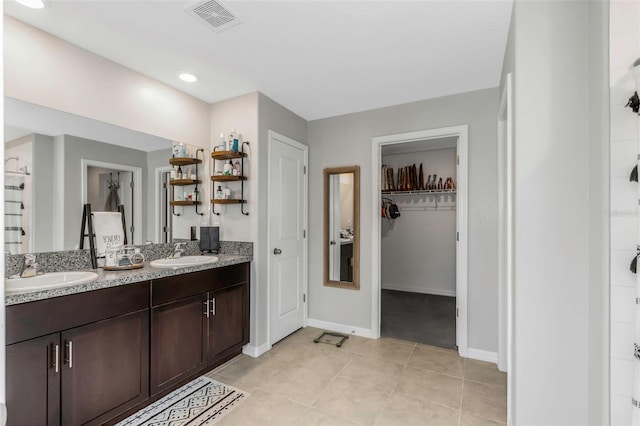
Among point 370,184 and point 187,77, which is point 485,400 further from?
point 187,77

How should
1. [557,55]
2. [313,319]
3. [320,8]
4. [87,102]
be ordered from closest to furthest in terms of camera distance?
[557,55] → [320,8] → [87,102] → [313,319]

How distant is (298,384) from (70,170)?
7.46ft

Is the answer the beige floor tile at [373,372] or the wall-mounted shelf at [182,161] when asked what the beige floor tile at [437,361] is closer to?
the beige floor tile at [373,372]

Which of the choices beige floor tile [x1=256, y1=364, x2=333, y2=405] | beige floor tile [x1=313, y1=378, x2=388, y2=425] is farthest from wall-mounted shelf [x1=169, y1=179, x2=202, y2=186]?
beige floor tile [x1=313, y1=378, x2=388, y2=425]

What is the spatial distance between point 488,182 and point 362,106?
1.45 m

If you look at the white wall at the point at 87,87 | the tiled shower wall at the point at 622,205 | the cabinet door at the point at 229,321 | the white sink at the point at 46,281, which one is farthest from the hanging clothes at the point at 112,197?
the tiled shower wall at the point at 622,205

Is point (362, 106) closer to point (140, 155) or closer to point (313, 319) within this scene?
point (140, 155)

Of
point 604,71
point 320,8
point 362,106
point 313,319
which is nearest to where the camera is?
point 604,71

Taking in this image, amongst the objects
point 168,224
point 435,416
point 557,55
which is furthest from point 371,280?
point 557,55

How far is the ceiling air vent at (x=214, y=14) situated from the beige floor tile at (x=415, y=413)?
2.68 meters

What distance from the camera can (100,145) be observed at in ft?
7.67

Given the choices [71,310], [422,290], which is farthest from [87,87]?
[422,290]

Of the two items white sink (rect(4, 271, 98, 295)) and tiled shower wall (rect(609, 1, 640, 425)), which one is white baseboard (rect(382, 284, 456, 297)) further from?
white sink (rect(4, 271, 98, 295))

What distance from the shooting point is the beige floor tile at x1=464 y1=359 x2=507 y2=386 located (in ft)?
8.14
